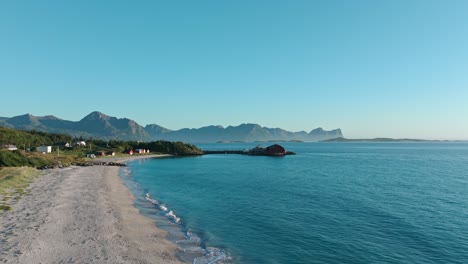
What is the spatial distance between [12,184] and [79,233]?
101ft

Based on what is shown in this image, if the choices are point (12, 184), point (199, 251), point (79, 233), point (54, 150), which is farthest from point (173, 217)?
point (54, 150)

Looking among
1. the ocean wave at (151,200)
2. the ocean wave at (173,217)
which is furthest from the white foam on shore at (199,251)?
the ocean wave at (151,200)

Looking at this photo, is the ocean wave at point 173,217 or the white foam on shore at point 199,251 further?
the ocean wave at point 173,217

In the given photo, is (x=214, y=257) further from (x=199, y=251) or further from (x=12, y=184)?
(x=12, y=184)

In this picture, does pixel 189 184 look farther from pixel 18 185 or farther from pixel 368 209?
pixel 368 209

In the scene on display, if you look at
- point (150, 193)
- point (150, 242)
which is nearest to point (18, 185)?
point (150, 193)

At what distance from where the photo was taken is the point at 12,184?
48.9m

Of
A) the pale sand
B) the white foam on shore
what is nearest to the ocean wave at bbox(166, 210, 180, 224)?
the pale sand

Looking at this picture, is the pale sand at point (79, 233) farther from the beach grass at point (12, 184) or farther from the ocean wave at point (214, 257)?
the ocean wave at point (214, 257)

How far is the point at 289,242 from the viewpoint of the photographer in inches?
1035

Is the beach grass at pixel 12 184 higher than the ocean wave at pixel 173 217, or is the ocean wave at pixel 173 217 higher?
the beach grass at pixel 12 184

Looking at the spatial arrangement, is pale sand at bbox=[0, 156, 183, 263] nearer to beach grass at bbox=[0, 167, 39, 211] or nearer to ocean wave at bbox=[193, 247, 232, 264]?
beach grass at bbox=[0, 167, 39, 211]

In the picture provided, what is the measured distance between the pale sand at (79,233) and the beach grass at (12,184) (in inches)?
62.7

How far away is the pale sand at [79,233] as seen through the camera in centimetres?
2150
